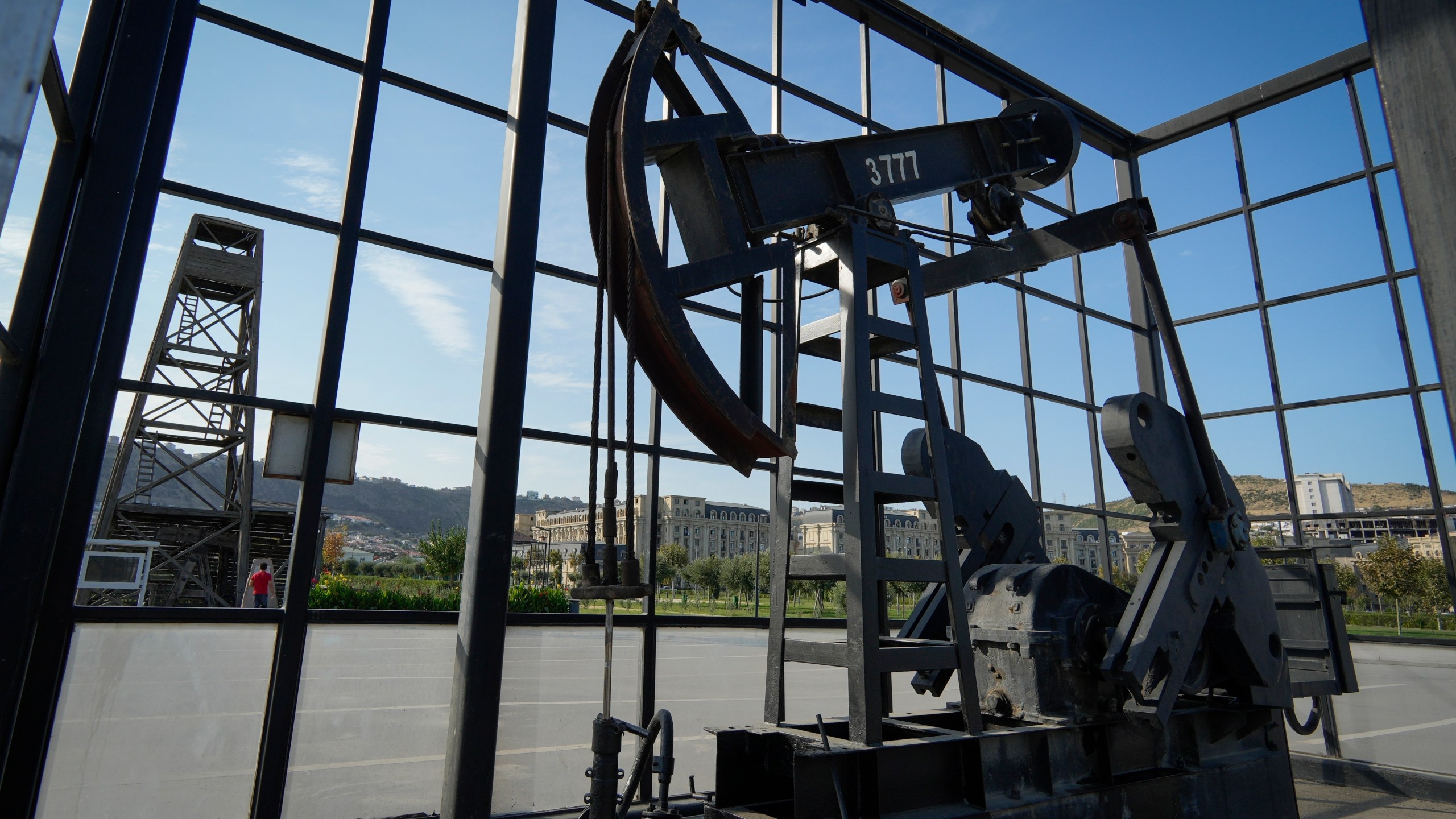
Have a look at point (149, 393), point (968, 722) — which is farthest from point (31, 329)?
point (968, 722)

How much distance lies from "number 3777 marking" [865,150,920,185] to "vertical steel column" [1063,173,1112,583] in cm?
535

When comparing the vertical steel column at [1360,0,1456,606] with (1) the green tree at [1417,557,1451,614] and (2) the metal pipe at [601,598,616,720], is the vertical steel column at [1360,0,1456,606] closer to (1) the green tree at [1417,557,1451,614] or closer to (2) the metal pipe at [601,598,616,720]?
(2) the metal pipe at [601,598,616,720]

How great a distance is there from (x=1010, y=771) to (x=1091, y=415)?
6404 mm

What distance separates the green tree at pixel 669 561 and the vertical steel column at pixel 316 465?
2.28 meters

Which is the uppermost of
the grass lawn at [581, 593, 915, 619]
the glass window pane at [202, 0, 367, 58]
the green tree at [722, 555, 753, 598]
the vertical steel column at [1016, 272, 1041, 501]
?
the glass window pane at [202, 0, 367, 58]

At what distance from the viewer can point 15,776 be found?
11.1ft

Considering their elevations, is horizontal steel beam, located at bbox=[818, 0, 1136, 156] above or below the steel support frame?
above

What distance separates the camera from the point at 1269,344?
8883mm

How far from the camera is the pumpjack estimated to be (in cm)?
291

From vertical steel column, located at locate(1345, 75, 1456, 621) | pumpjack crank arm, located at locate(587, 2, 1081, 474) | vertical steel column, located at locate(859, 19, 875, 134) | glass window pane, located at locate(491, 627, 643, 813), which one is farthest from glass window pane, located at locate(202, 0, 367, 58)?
vertical steel column, located at locate(1345, 75, 1456, 621)

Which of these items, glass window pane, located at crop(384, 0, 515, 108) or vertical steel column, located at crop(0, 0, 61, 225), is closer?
vertical steel column, located at crop(0, 0, 61, 225)

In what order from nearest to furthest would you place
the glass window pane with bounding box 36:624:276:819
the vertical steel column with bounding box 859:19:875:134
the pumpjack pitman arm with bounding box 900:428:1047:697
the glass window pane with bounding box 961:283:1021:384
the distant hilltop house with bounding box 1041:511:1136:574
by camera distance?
1. the glass window pane with bounding box 36:624:276:819
2. the pumpjack pitman arm with bounding box 900:428:1047:697
3. the vertical steel column with bounding box 859:19:875:134
4. the glass window pane with bounding box 961:283:1021:384
5. the distant hilltop house with bounding box 1041:511:1136:574

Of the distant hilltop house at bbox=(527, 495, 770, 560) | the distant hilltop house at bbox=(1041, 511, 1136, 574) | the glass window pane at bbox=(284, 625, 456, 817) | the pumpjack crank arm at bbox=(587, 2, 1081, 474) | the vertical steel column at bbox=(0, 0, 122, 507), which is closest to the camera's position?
the pumpjack crank arm at bbox=(587, 2, 1081, 474)

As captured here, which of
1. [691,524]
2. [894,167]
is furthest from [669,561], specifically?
[894,167]
